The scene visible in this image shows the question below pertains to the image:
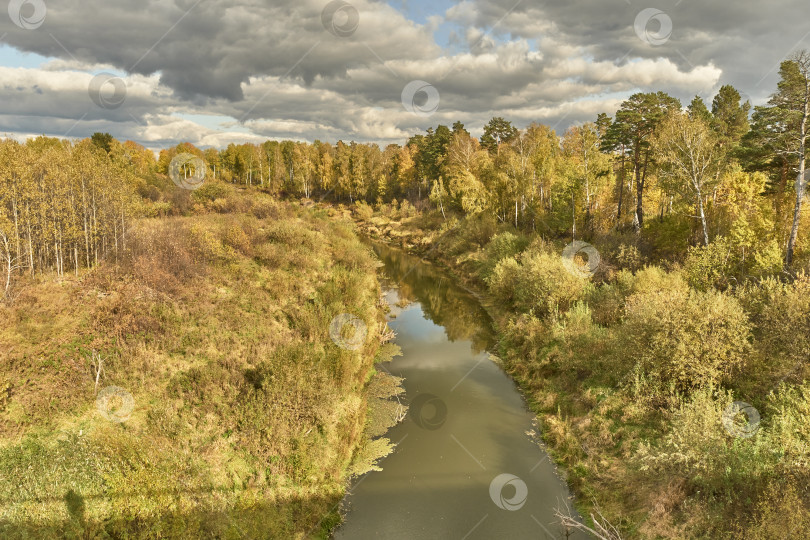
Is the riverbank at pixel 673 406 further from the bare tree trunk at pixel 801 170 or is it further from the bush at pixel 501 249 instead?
the bush at pixel 501 249

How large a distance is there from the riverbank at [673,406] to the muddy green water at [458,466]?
1.38 metres

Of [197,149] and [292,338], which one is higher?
[197,149]

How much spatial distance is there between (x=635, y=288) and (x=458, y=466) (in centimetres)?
1698

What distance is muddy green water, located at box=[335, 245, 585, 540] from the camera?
14.1 m

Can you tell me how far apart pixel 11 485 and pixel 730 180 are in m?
40.8

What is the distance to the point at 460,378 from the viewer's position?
2495 centimetres

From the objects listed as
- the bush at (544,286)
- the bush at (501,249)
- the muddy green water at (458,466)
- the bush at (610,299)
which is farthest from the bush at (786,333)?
the bush at (501,249)

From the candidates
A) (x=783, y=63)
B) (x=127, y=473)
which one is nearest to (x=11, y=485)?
(x=127, y=473)

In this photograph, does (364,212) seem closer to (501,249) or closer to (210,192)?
(210,192)

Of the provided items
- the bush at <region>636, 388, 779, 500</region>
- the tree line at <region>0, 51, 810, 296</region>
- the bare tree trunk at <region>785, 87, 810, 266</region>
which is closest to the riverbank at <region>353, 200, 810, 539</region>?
the bush at <region>636, 388, 779, 500</region>

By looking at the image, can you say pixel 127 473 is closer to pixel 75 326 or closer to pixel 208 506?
pixel 208 506

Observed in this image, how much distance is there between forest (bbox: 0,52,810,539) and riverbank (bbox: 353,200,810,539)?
7 centimetres

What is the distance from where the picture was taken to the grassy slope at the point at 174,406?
10836 mm

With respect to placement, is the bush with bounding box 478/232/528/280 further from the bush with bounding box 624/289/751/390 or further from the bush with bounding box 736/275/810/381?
the bush with bounding box 736/275/810/381
